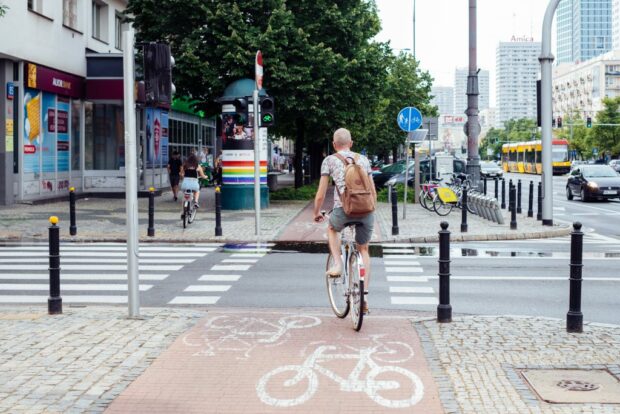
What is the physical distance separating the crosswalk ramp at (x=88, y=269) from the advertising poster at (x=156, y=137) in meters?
21.2

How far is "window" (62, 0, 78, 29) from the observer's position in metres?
31.0

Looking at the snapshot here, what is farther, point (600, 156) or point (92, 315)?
point (600, 156)

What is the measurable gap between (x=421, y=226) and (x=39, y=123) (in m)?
13.9

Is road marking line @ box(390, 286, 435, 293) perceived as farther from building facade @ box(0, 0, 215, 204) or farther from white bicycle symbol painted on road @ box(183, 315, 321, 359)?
building facade @ box(0, 0, 215, 204)

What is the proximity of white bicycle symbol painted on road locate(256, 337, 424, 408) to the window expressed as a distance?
86.4 feet

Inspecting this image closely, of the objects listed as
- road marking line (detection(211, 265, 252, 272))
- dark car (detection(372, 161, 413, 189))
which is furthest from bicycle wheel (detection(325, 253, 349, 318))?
dark car (detection(372, 161, 413, 189))

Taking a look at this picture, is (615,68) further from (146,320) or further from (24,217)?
(146,320)

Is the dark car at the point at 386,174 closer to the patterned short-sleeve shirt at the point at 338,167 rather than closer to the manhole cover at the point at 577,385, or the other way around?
the patterned short-sleeve shirt at the point at 338,167

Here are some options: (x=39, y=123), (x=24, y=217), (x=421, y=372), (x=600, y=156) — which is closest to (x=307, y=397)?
(x=421, y=372)

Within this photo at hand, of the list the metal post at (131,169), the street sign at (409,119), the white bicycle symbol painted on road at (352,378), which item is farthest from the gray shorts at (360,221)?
the street sign at (409,119)

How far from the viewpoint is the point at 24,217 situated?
22812mm

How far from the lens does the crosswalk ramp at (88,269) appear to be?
10969mm

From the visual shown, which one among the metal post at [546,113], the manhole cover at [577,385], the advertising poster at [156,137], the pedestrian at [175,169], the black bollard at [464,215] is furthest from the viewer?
the advertising poster at [156,137]

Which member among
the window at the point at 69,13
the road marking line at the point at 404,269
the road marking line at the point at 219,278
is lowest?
the road marking line at the point at 404,269
